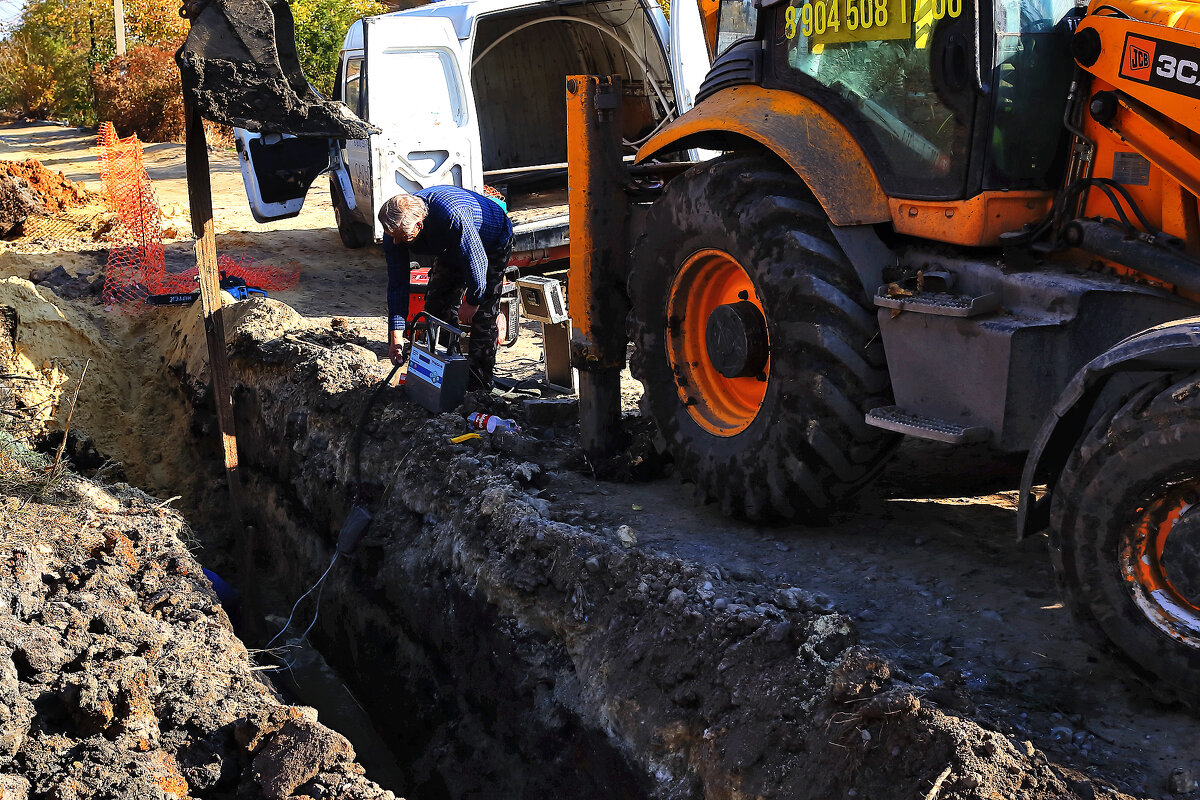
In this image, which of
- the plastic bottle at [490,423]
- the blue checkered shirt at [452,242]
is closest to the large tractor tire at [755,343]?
the plastic bottle at [490,423]

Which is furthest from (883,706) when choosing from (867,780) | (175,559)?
(175,559)

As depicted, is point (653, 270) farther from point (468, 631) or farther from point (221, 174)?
point (221, 174)

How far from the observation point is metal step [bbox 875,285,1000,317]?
356 cm

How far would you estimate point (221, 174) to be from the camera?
54.8 ft

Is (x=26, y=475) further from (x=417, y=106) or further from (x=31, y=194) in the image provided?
(x=31, y=194)

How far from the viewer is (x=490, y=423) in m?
5.90

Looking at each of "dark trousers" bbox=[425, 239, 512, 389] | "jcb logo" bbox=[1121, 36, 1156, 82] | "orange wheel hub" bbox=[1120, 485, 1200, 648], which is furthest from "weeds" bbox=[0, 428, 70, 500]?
"jcb logo" bbox=[1121, 36, 1156, 82]

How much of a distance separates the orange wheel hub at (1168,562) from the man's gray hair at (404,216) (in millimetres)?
4622

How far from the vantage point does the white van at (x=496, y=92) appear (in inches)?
363

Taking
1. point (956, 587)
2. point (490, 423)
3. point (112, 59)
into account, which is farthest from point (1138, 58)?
point (112, 59)

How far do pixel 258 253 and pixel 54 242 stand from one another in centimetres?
202

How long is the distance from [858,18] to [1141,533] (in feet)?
7.27

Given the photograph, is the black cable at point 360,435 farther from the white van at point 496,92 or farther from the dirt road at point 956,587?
the white van at point 496,92

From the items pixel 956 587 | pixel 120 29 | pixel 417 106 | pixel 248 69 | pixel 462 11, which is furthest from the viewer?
pixel 120 29
